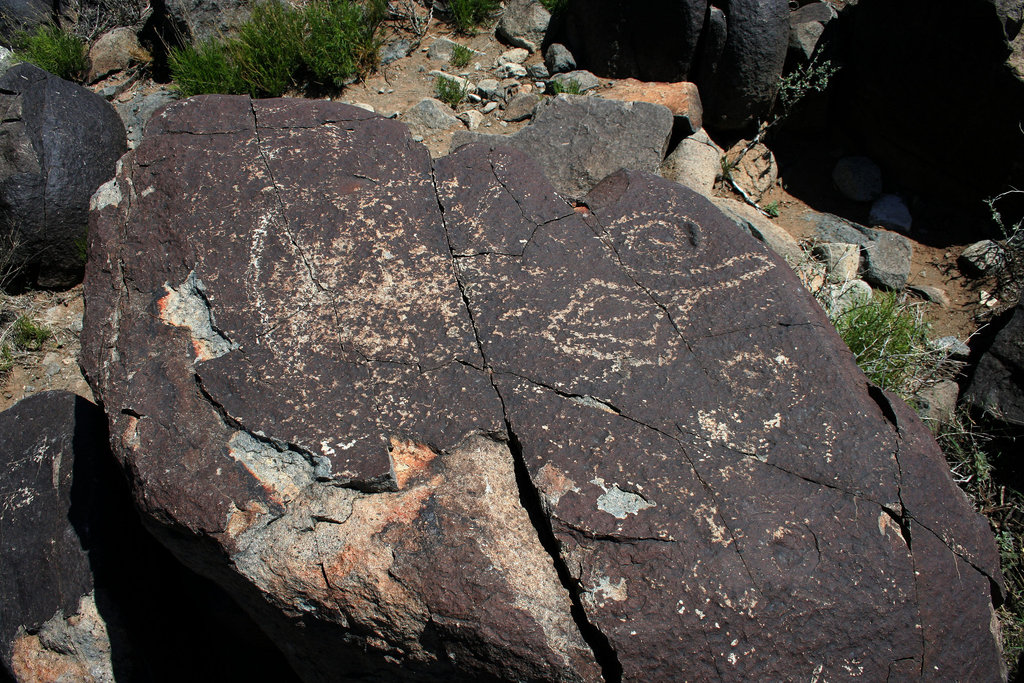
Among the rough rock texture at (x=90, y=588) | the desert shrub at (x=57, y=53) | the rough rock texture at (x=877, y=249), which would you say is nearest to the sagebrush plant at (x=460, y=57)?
the rough rock texture at (x=877, y=249)

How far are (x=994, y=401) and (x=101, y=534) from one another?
3.19 meters

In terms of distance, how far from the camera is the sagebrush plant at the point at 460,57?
4.34 m

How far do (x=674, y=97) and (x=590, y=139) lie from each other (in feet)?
2.89

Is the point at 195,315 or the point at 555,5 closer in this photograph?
the point at 195,315

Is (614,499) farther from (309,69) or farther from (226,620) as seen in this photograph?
(309,69)

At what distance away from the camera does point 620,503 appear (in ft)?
4.58

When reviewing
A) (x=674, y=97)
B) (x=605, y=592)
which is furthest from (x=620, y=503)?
(x=674, y=97)

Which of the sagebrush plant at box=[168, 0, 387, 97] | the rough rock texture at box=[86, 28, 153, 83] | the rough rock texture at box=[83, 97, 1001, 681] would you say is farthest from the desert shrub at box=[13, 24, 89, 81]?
the rough rock texture at box=[83, 97, 1001, 681]

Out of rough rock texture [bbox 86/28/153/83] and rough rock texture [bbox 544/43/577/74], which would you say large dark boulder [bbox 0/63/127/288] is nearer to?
rough rock texture [bbox 86/28/153/83]

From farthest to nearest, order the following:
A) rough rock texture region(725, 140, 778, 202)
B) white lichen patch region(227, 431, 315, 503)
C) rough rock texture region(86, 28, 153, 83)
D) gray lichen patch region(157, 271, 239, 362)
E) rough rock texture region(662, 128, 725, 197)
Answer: rough rock texture region(86, 28, 153, 83) → rough rock texture region(725, 140, 778, 202) → rough rock texture region(662, 128, 725, 197) → gray lichen patch region(157, 271, 239, 362) → white lichen patch region(227, 431, 315, 503)

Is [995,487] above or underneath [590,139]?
underneath

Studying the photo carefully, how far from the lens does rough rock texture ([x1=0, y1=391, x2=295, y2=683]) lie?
1924 millimetres

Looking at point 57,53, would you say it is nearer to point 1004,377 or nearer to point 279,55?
point 279,55

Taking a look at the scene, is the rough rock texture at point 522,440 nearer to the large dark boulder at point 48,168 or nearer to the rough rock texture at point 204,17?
the large dark boulder at point 48,168
